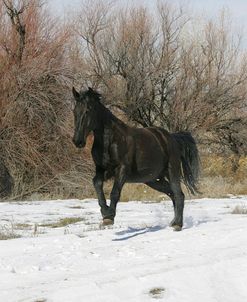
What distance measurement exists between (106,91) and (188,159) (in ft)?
42.9

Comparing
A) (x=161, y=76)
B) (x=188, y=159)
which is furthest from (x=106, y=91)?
(x=188, y=159)

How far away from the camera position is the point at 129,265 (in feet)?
17.4

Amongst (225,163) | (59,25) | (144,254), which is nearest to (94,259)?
(144,254)

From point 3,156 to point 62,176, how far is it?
1.85m

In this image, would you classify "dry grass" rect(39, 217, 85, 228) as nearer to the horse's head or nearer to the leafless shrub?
the horse's head

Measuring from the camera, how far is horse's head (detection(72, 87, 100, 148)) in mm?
6625

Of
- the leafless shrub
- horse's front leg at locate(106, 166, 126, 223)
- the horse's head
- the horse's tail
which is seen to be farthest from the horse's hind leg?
the leafless shrub

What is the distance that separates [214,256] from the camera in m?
5.55

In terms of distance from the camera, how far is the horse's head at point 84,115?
662cm

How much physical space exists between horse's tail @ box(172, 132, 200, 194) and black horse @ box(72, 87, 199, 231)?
0.17 meters

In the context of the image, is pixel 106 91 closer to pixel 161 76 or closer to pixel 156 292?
pixel 161 76

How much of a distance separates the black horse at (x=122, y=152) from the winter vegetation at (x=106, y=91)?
722cm

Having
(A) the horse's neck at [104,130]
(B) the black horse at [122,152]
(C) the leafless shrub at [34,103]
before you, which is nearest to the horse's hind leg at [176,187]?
(B) the black horse at [122,152]

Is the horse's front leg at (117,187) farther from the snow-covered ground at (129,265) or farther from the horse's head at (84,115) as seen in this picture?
the horse's head at (84,115)
